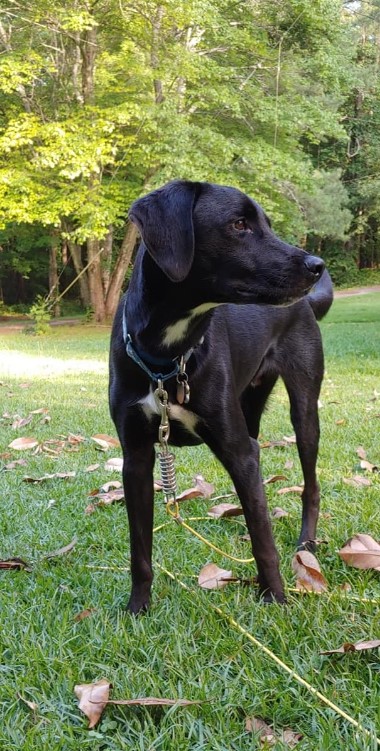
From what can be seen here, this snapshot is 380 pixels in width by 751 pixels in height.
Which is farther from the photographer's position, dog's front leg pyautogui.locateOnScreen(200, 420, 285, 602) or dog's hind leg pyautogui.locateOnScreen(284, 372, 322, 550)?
dog's hind leg pyautogui.locateOnScreen(284, 372, 322, 550)

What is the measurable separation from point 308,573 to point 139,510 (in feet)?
2.03

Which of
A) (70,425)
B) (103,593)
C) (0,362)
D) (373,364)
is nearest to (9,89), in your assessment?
(0,362)

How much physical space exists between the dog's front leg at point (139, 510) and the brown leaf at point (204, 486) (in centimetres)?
116

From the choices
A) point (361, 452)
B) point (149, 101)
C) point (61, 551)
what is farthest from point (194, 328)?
point (149, 101)

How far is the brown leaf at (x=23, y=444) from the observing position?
475cm

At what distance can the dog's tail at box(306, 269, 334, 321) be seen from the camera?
11.6ft

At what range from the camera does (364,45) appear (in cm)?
3381

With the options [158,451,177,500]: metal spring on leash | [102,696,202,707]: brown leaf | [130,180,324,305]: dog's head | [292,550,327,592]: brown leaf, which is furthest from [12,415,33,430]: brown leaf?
[102,696,202,707]: brown leaf

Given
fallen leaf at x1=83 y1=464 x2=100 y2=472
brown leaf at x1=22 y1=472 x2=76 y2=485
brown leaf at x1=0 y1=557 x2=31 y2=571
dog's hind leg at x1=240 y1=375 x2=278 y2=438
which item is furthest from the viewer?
fallen leaf at x1=83 y1=464 x2=100 y2=472

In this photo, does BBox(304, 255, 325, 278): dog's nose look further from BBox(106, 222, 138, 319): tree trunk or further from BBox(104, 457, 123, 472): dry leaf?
BBox(106, 222, 138, 319): tree trunk

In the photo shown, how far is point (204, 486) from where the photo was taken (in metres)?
3.67

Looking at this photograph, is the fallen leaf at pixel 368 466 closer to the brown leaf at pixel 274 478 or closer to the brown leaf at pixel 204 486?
the brown leaf at pixel 274 478

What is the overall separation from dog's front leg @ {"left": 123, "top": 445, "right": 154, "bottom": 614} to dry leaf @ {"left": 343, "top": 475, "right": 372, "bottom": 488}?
1.46 meters

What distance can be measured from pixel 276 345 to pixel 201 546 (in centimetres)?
95
